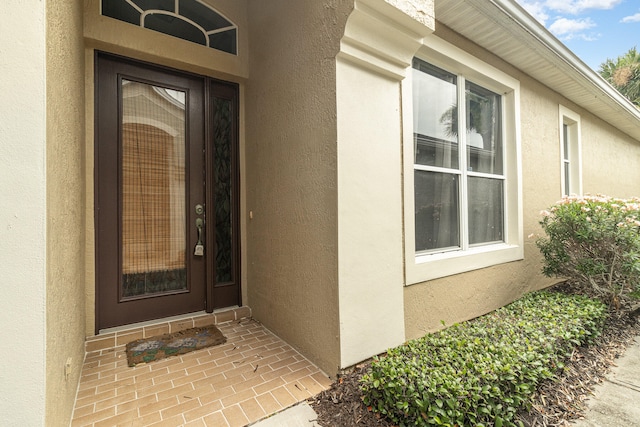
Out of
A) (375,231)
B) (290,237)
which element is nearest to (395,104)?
(375,231)

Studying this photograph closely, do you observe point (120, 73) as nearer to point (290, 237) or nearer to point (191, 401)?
point (290, 237)

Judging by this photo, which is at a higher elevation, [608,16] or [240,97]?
[608,16]

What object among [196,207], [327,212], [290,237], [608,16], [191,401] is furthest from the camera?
[608,16]

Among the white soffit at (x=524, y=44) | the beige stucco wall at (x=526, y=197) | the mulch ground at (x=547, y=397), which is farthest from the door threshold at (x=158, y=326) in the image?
the white soffit at (x=524, y=44)

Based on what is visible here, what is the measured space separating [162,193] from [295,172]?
154 centimetres

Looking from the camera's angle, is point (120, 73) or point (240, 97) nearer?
point (120, 73)

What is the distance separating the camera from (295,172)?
8.52ft

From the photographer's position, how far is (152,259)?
300 cm

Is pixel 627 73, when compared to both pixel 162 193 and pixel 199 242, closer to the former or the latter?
pixel 199 242

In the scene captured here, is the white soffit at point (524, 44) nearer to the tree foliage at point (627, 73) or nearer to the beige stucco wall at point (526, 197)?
the beige stucco wall at point (526, 197)

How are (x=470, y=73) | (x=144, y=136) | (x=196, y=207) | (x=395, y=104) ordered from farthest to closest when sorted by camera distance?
(x=470, y=73)
(x=196, y=207)
(x=144, y=136)
(x=395, y=104)

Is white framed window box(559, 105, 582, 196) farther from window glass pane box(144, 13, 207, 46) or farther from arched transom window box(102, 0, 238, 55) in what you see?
window glass pane box(144, 13, 207, 46)
